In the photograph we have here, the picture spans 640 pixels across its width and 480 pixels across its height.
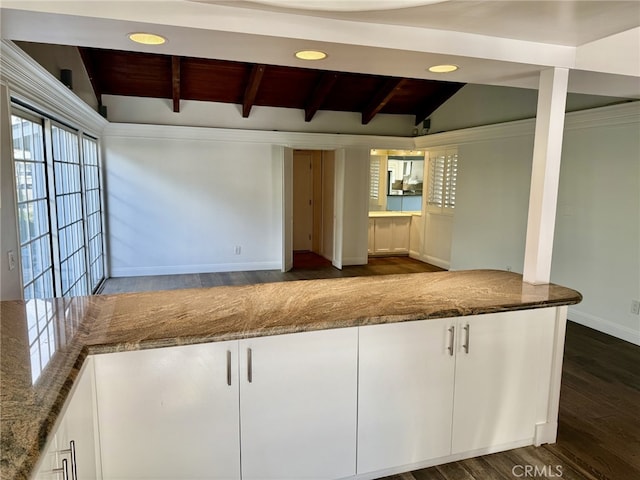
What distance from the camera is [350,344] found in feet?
6.35

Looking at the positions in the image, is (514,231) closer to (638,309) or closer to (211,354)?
(638,309)

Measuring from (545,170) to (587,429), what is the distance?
5.50 feet

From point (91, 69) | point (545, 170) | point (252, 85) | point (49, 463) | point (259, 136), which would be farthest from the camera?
point (259, 136)

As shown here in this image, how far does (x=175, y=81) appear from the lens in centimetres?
546

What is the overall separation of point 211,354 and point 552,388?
1.96 metres

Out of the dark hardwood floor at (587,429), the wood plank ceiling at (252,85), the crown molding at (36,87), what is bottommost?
the dark hardwood floor at (587,429)

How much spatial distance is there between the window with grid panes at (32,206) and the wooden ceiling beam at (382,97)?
14.8 ft

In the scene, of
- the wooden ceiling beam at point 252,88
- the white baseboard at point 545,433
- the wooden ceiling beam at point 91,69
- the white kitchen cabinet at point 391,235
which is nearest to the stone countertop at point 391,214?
the white kitchen cabinet at point 391,235

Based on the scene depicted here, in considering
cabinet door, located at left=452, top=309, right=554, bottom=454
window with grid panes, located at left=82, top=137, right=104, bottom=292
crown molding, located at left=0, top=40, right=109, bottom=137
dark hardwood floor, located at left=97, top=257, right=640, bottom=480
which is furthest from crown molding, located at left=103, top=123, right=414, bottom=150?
cabinet door, located at left=452, top=309, right=554, bottom=454

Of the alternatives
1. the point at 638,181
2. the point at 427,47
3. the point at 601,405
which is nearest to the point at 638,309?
the point at 638,181

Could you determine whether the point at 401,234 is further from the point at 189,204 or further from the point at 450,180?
the point at 189,204

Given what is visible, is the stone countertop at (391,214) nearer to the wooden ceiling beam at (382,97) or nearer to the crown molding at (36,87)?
the wooden ceiling beam at (382,97)

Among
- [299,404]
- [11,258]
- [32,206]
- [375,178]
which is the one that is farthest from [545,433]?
[375,178]

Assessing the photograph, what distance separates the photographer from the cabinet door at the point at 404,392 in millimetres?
1998
